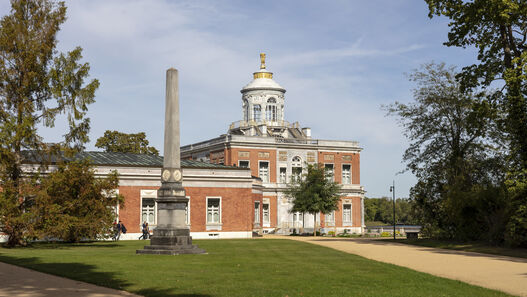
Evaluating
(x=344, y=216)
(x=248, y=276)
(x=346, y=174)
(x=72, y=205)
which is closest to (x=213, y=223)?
(x=72, y=205)

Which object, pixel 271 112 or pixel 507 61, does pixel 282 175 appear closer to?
pixel 271 112

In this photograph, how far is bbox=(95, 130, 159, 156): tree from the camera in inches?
2574

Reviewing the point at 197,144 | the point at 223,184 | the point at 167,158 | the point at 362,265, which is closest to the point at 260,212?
the point at 223,184

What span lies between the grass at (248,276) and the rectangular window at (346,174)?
4724 cm

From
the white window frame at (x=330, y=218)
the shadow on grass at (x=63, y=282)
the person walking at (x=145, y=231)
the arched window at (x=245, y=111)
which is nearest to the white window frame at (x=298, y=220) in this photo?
the white window frame at (x=330, y=218)

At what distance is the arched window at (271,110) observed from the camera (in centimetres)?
7081

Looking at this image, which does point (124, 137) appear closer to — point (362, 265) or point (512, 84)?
point (512, 84)

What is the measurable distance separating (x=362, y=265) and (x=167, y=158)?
8.98m

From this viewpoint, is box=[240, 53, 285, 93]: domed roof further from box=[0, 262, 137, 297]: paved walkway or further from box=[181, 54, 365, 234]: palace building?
box=[0, 262, 137, 297]: paved walkway

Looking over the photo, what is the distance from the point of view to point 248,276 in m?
15.1

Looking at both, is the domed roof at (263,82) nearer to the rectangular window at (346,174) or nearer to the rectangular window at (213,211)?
the rectangular window at (346,174)

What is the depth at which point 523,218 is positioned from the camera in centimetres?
2627

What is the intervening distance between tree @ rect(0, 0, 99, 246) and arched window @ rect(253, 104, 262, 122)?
40112 millimetres

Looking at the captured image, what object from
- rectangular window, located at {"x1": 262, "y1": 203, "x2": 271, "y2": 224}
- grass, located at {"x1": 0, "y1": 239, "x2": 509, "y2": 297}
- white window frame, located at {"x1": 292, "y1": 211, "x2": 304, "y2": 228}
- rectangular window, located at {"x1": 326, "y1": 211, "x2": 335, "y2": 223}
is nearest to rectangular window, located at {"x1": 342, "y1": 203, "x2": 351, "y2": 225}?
rectangular window, located at {"x1": 326, "y1": 211, "x2": 335, "y2": 223}
